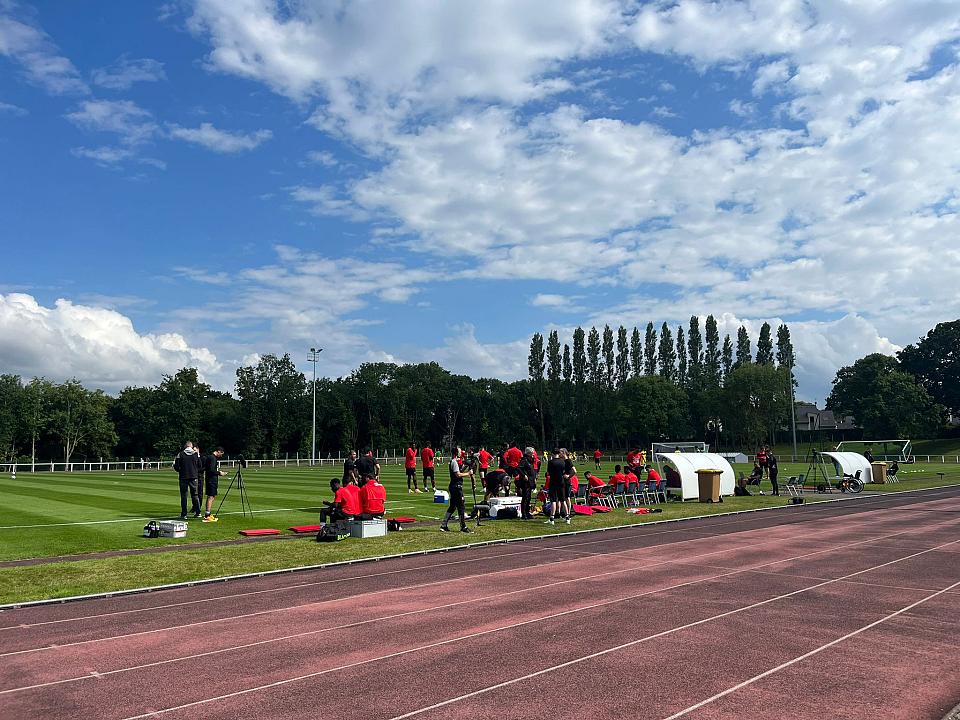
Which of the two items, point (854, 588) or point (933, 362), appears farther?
point (933, 362)

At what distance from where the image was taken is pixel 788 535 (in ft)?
57.8

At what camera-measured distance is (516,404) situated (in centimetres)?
12131

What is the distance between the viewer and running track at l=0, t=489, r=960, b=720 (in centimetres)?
641

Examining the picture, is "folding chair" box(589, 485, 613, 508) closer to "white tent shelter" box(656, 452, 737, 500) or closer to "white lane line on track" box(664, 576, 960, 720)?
"white tent shelter" box(656, 452, 737, 500)

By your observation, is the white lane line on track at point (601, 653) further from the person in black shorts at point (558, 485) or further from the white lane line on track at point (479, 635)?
the person in black shorts at point (558, 485)

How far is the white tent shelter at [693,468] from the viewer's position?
27750 millimetres

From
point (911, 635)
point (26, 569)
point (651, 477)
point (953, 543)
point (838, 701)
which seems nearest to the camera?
point (838, 701)

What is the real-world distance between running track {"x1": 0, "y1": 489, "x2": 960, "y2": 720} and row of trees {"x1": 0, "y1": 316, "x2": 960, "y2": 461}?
→ 82125mm

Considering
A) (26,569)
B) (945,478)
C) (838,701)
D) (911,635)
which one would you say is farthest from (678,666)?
(945,478)

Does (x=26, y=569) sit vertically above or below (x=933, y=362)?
below

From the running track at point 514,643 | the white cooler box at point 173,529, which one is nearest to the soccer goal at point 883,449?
the running track at point 514,643

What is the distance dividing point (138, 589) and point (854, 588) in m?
11.2

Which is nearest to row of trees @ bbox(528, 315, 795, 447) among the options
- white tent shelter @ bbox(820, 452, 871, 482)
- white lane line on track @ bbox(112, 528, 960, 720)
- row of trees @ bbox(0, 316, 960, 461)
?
Result: row of trees @ bbox(0, 316, 960, 461)

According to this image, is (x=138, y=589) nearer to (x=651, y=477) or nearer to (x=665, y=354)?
(x=651, y=477)
